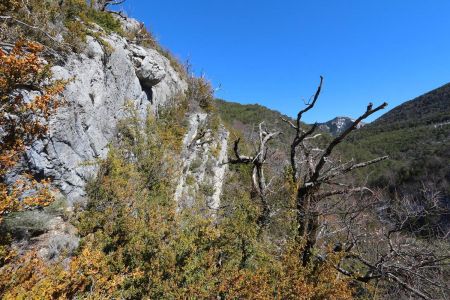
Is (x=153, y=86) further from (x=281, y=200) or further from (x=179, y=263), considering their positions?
(x=179, y=263)

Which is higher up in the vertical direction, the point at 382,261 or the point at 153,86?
the point at 153,86

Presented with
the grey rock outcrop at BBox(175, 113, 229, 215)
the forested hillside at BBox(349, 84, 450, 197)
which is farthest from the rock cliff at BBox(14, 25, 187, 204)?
the forested hillside at BBox(349, 84, 450, 197)

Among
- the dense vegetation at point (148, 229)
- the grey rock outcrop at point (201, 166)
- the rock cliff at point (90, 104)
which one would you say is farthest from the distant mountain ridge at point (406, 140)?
the dense vegetation at point (148, 229)

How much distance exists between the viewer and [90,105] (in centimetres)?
754

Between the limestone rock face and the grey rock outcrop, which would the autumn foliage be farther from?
the grey rock outcrop

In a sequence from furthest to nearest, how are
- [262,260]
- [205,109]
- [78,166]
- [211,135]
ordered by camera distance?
[205,109]
[211,135]
[78,166]
[262,260]

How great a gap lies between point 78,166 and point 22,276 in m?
3.23

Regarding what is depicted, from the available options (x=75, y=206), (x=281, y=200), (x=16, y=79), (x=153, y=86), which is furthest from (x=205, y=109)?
(x=16, y=79)

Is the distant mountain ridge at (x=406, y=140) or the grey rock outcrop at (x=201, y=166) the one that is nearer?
the grey rock outcrop at (x=201, y=166)

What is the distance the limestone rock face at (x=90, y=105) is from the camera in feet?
A: 20.6

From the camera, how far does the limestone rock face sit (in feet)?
20.6

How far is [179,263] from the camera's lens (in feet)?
18.8

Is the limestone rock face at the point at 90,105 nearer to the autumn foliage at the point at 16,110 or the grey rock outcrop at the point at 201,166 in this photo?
the autumn foliage at the point at 16,110

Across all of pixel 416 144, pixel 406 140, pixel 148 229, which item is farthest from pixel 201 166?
pixel 406 140
